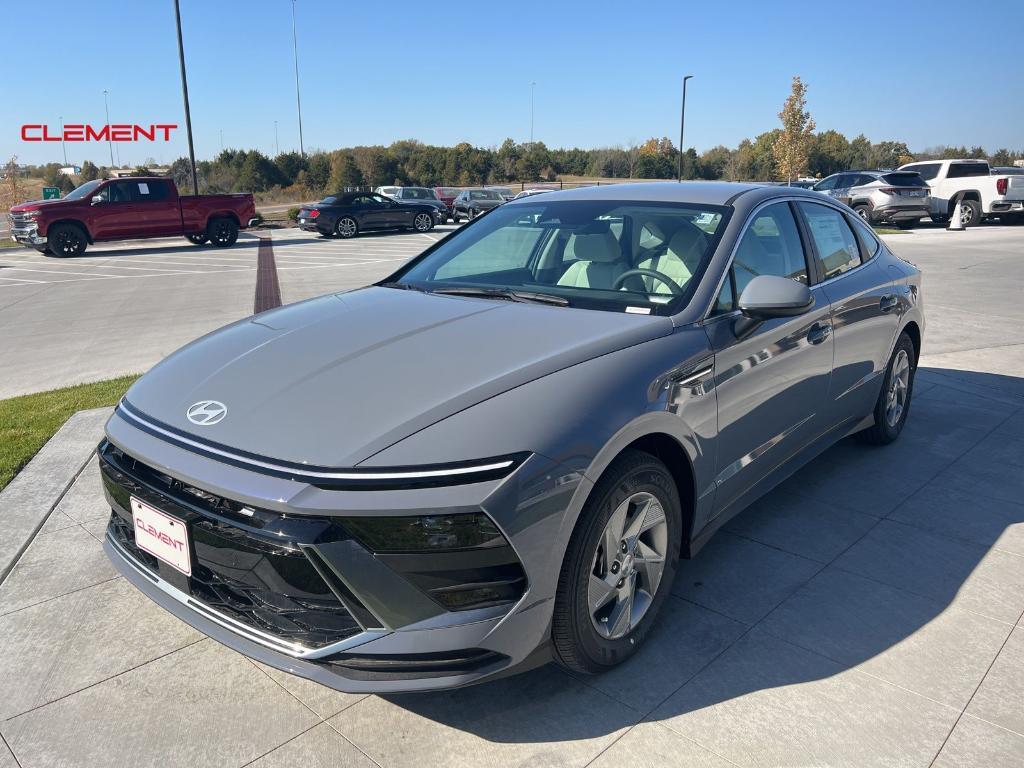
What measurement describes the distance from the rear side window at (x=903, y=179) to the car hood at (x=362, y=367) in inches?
921

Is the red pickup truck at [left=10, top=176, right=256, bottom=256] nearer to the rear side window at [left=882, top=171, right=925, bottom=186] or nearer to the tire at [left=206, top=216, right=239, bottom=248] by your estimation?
the tire at [left=206, top=216, right=239, bottom=248]

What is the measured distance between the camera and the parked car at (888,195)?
74.4 feet

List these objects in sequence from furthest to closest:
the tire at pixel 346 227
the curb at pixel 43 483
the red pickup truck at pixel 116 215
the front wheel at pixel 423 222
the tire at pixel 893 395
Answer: the front wheel at pixel 423 222 < the tire at pixel 346 227 < the red pickup truck at pixel 116 215 < the tire at pixel 893 395 < the curb at pixel 43 483

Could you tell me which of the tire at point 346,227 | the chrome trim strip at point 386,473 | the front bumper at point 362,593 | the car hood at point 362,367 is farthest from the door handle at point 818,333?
the tire at point 346,227

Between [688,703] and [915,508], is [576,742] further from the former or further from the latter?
[915,508]

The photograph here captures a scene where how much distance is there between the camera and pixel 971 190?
2389 centimetres

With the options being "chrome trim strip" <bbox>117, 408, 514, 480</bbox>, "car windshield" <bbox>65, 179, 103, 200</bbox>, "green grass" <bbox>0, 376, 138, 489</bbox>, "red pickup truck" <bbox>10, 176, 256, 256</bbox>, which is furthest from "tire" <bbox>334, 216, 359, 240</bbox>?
"chrome trim strip" <bbox>117, 408, 514, 480</bbox>

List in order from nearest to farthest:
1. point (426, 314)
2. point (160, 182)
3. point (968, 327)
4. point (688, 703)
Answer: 1. point (688, 703)
2. point (426, 314)
3. point (968, 327)
4. point (160, 182)

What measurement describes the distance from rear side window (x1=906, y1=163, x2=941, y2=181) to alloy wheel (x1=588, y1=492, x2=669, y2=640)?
85.1ft

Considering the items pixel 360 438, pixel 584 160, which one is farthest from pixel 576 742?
pixel 584 160

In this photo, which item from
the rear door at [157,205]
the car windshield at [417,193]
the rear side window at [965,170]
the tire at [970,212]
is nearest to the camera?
the rear door at [157,205]

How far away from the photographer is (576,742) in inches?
93.7

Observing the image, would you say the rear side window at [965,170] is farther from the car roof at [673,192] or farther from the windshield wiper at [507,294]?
the windshield wiper at [507,294]

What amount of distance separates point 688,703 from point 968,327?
7.98 metres
